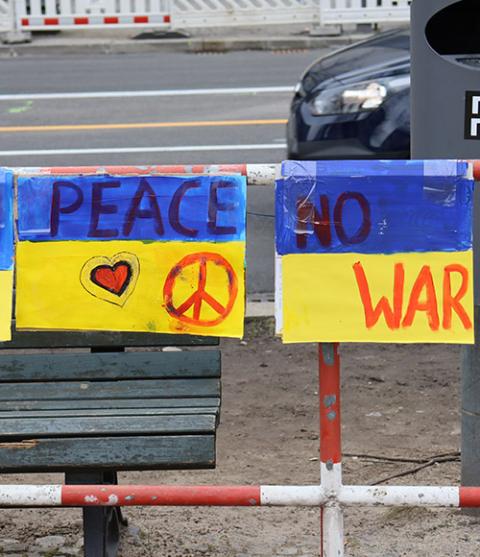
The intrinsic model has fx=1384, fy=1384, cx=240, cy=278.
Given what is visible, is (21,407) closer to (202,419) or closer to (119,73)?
(202,419)

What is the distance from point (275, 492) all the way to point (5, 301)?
839 millimetres

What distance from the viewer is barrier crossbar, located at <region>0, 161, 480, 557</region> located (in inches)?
136

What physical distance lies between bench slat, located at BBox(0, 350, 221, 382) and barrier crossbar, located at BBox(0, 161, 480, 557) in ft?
2.10

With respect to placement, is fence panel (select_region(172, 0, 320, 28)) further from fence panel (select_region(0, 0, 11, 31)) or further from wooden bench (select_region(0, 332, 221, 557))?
wooden bench (select_region(0, 332, 221, 557))

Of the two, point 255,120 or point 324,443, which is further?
point 255,120

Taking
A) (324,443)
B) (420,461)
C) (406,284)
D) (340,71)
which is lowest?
(420,461)

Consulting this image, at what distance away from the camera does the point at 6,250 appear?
351 cm

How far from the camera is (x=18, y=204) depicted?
11.5 feet

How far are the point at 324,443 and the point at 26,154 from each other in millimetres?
8896

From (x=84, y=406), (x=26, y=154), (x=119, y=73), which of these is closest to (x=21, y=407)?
(x=84, y=406)

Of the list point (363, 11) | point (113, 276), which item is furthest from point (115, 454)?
point (363, 11)

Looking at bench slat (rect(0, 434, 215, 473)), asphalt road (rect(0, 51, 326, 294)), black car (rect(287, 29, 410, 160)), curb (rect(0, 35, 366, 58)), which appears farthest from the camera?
curb (rect(0, 35, 366, 58))

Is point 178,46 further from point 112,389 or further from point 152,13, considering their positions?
point 112,389

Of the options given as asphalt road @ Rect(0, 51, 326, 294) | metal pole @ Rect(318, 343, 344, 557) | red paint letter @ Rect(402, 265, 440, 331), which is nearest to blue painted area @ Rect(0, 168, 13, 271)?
metal pole @ Rect(318, 343, 344, 557)
